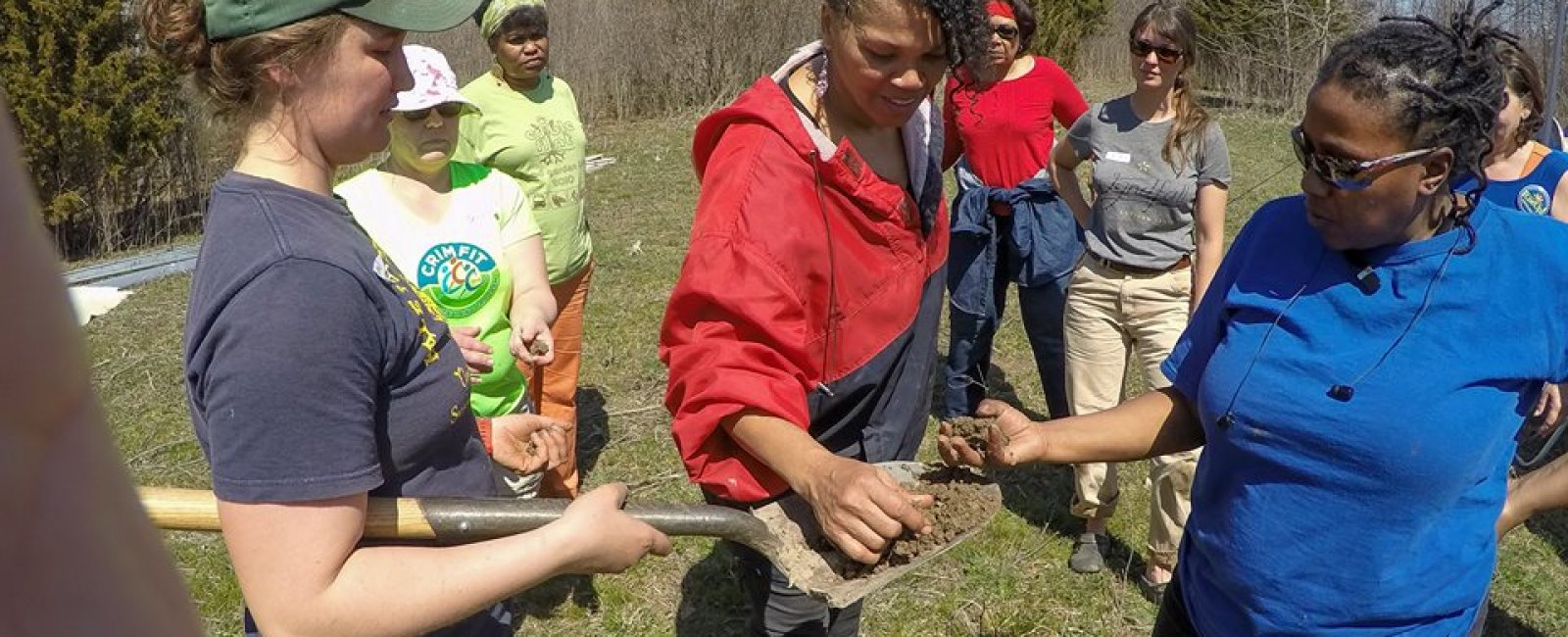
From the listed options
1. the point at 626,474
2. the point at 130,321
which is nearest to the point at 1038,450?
the point at 626,474

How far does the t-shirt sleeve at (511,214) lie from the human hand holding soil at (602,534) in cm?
208

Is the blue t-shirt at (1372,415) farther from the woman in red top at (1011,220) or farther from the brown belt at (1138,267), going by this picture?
the woman in red top at (1011,220)

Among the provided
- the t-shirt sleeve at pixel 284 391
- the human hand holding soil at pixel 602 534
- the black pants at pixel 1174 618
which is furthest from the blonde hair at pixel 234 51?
the black pants at pixel 1174 618

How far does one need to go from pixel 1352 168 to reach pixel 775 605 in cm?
157

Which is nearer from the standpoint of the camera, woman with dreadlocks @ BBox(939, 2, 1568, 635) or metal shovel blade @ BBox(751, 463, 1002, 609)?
woman with dreadlocks @ BBox(939, 2, 1568, 635)

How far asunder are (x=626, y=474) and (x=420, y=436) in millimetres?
3844

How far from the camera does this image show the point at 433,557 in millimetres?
1555

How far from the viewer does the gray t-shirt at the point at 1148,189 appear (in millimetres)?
4348

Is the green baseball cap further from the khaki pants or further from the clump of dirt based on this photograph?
the khaki pants

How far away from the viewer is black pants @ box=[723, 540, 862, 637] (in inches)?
107

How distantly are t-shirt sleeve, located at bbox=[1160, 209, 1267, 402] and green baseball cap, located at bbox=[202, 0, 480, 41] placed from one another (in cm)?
164

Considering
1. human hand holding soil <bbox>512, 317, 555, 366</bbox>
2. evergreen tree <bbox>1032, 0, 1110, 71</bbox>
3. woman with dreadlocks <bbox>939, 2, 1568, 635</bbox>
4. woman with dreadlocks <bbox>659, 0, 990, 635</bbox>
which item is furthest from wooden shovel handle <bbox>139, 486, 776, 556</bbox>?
evergreen tree <bbox>1032, 0, 1110, 71</bbox>

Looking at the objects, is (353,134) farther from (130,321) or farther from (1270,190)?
(1270,190)

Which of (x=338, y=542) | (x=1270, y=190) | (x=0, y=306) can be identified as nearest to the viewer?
(x=0, y=306)
